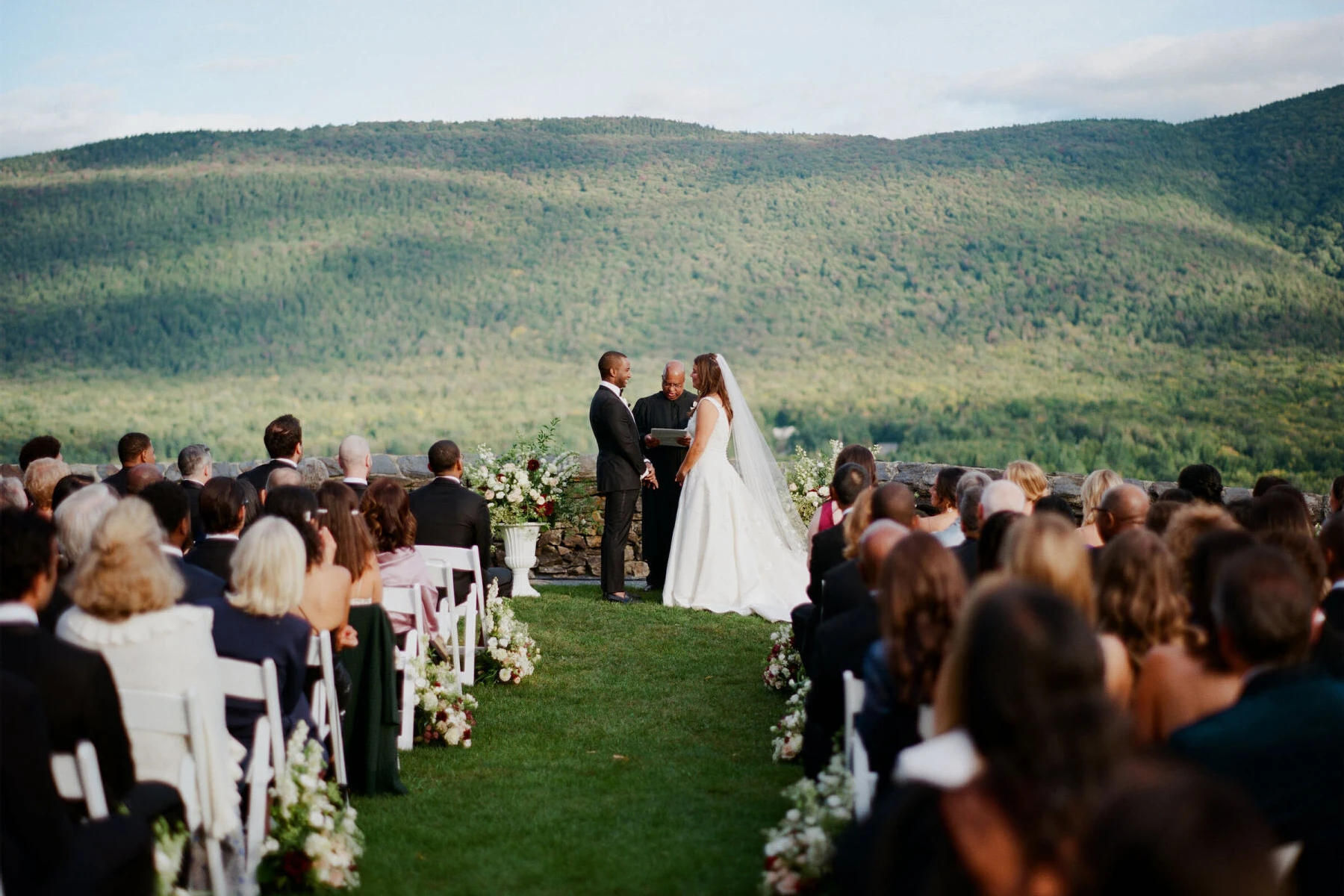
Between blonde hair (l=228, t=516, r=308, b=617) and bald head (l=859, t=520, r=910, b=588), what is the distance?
6.32 ft

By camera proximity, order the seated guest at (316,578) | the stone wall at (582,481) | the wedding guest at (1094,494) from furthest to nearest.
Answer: the stone wall at (582,481) < the wedding guest at (1094,494) < the seated guest at (316,578)

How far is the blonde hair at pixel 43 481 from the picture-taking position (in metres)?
6.17

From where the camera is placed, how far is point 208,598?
13.8 feet

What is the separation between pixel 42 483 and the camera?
6180mm

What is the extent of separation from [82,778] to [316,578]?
186 centimetres

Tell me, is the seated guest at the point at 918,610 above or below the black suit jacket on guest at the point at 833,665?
above

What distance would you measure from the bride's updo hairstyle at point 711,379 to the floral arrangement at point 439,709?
12.9ft

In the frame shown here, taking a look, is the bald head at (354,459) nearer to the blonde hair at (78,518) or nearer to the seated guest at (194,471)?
the seated guest at (194,471)

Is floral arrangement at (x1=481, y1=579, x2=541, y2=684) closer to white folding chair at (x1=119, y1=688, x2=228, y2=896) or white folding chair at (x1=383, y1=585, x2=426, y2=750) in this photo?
white folding chair at (x1=383, y1=585, x2=426, y2=750)

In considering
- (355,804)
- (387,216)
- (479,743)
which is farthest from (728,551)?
(387,216)

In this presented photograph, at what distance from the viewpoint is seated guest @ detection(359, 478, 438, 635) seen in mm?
5816

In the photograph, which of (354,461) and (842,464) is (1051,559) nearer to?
(842,464)

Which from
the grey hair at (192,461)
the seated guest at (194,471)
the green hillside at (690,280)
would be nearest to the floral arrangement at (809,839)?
the seated guest at (194,471)

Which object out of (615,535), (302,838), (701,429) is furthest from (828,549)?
(615,535)
